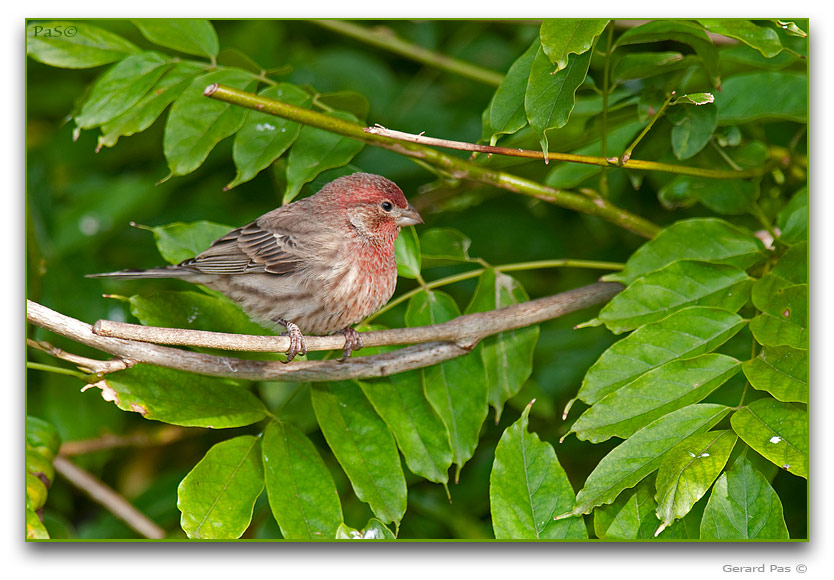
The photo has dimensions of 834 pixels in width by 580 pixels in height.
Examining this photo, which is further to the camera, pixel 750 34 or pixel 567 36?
pixel 750 34

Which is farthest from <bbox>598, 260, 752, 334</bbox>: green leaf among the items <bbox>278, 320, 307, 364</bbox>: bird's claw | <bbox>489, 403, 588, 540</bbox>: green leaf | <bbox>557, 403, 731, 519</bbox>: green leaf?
<bbox>278, 320, 307, 364</bbox>: bird's claw

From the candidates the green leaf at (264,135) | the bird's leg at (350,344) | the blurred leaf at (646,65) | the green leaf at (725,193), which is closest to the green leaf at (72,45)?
the green leaf at (264,135)

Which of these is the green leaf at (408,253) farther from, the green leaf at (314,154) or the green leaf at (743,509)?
the green leaf at (743,509)

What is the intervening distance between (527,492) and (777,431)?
783mm

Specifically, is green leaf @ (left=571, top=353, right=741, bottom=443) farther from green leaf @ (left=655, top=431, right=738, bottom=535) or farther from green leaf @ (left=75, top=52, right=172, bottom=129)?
Answer: green leaf @ (left=75, top=52, right=172, bottom=129)

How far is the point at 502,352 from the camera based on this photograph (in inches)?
121

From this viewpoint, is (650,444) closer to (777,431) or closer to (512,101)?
(777,431)

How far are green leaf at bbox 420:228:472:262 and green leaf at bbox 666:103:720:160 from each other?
0.86 meters

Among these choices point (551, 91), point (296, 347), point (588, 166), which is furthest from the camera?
point (588, 166)

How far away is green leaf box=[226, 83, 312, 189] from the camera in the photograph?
2.90m

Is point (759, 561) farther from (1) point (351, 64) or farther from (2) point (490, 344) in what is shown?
(1) point (351, 64)

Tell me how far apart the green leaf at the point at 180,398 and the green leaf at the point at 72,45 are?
121 cm

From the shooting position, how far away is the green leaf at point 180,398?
8.61ft

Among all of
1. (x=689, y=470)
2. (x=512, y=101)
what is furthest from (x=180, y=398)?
(x=689, y=470)
